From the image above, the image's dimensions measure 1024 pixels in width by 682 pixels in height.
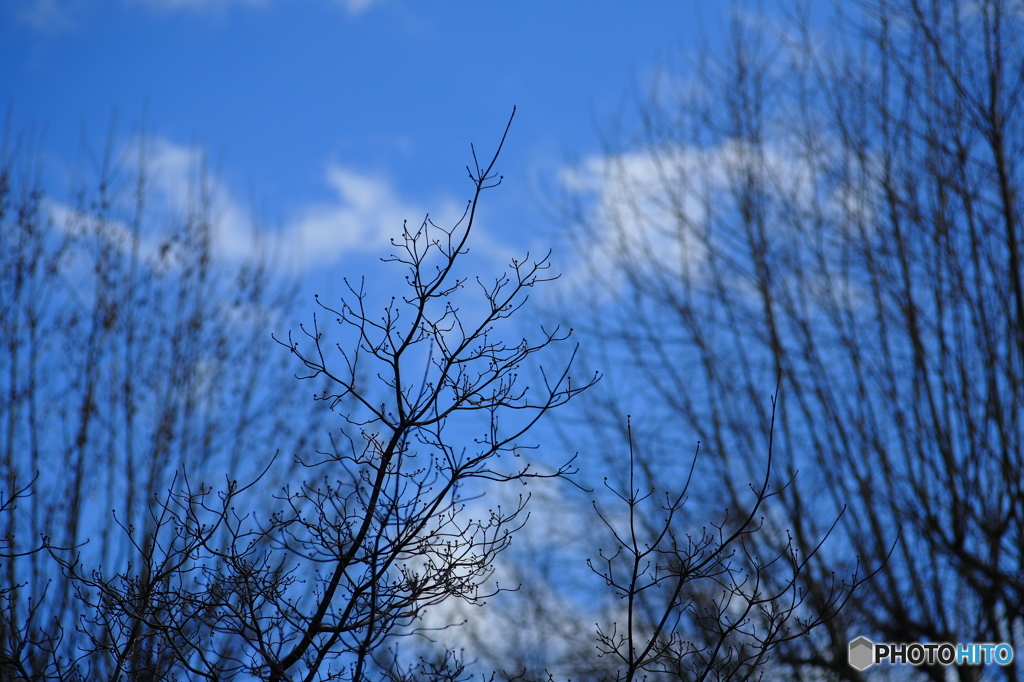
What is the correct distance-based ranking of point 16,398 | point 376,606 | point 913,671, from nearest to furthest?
point 376,606, point 16,398, point 913,671

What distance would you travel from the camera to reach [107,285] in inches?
279

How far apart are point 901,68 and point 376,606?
249 inches

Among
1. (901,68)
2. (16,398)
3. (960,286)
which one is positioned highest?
(901,68)

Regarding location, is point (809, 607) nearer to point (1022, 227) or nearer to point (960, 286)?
point (960, 286)

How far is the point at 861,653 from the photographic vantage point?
6.65 m

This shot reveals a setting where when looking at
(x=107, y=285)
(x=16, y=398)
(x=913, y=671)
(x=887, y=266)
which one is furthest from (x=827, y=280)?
(x=16, y=398)

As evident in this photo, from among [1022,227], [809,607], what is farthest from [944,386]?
[809,607]

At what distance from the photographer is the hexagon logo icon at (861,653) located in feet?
21.6

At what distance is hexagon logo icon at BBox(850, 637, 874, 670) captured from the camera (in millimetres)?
6594

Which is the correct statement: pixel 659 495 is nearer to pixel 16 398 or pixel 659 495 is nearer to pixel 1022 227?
pixel 1022 227

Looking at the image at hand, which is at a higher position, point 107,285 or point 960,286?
point 107,285

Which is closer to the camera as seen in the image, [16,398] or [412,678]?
[412,678]

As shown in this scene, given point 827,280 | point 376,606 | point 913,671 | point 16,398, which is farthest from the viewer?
point 827,280

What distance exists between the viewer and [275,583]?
118 inches
